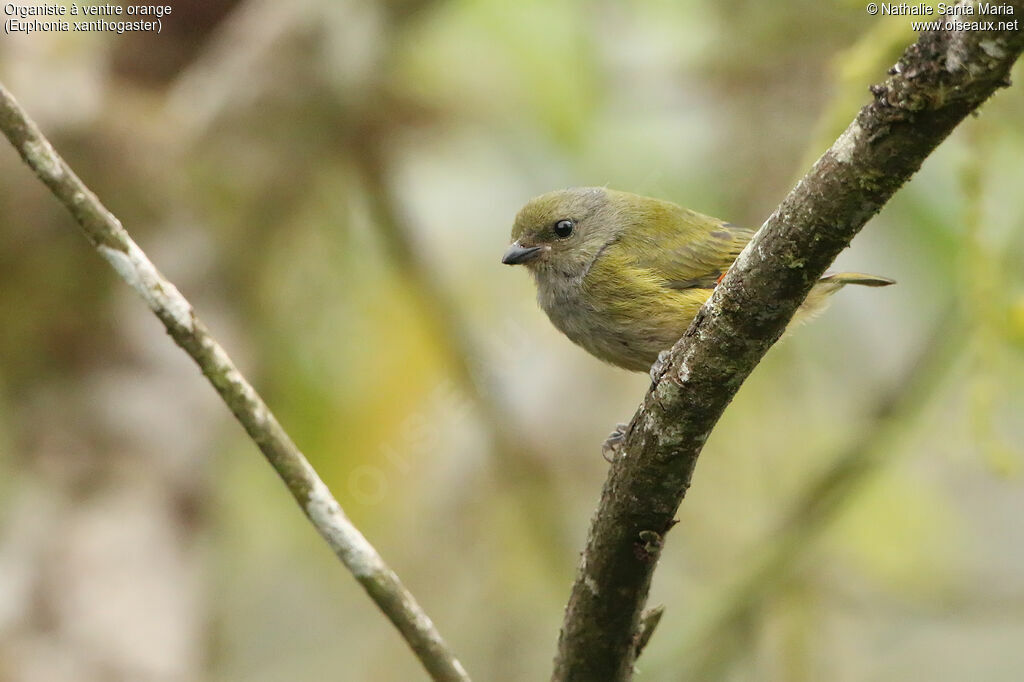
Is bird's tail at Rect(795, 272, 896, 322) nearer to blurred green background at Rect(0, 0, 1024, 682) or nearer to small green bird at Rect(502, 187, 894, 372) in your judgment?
small green bird at Rect(502, 187, 894, 372)

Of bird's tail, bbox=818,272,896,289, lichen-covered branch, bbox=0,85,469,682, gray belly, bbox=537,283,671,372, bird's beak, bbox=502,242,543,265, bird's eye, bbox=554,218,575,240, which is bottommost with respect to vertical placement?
lichen-covered branch, bbox=0,85,469,682

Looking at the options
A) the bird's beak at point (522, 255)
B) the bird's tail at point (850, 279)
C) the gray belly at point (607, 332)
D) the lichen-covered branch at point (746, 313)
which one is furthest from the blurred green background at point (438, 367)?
the lichen-covered branch at point (746, 313)

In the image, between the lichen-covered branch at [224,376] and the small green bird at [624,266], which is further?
the small green bird at [624,266]

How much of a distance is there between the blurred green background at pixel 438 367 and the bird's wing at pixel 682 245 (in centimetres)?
46

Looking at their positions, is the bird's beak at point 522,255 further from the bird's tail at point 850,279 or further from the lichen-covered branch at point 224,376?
the lichen-covered branch at point 224,376

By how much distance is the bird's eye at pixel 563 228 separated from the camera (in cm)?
384

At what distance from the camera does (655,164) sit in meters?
4.91

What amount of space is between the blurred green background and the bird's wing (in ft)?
1.49

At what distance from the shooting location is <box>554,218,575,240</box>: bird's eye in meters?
3.84

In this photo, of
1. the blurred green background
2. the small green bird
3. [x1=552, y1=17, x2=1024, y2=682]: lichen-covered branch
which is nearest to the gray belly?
the small green bird

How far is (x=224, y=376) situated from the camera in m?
2.15

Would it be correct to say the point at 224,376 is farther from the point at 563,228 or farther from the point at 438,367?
the point at 438,367

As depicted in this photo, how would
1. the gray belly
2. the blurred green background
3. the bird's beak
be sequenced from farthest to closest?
1. the blurred green background
2. the bird's beak
3. the gray belly

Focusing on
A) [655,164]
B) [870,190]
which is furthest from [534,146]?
[870,190]
